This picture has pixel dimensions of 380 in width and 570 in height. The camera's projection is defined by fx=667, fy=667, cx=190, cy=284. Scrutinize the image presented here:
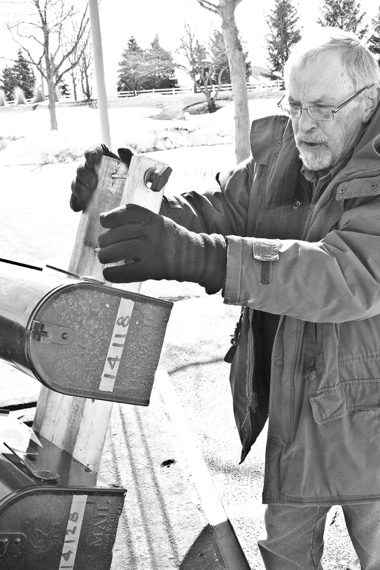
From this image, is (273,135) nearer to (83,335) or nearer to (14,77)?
(83,335)

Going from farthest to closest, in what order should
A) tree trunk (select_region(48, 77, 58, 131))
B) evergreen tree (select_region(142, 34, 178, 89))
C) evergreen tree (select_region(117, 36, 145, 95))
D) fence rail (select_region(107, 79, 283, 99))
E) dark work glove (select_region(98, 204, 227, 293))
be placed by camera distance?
evergreen tree (select_region(117, 36, 145, 95)) < evergreen tree (select_region(142, 34, 178, 89)) < fence rail (select_region(107, 79, 283, 99)) < tree trunk (select_region(48, 77, 58, 131)) < dark work glove (select_region(98, 204, 227, 293))

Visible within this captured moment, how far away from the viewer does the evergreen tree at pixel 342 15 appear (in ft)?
89.2

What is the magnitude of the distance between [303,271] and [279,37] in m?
37.8

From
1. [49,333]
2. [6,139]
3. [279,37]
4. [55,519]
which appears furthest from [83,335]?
[279,37]

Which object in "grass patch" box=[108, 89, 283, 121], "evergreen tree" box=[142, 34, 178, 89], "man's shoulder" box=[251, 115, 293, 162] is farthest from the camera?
"evergreen tree" box=[142, 34, 178, 89]

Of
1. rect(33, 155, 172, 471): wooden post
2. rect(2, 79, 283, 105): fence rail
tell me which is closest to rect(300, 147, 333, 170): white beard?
rect(33, 155, 172, 471): wooden post

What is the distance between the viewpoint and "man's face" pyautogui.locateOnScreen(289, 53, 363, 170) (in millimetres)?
1680

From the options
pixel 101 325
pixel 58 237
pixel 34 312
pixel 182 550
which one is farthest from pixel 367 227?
pixel 58 237

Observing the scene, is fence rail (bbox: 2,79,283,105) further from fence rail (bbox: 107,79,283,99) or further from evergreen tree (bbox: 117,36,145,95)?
evergreen tree (bbox: 117,36,145,95)

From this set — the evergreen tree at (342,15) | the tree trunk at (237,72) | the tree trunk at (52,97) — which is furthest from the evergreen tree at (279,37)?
the tree trunk at (237,72)

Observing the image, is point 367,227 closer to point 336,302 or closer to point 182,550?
point 336,302

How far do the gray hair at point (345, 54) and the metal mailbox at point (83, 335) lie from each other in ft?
2.47

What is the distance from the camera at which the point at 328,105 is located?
5.57 ft

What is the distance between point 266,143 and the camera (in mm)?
1955
